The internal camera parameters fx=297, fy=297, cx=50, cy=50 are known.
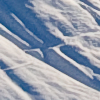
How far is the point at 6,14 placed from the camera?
4.16 m

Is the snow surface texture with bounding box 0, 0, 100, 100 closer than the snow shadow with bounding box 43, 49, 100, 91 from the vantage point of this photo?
Yes

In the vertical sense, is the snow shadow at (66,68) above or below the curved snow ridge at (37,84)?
above

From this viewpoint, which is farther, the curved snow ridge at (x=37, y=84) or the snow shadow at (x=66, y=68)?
the snow shadow at (x=66, y=68)

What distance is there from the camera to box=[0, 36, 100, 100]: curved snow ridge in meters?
3.46

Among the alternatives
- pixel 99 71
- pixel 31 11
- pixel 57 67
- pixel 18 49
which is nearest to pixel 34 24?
pixel 31 11

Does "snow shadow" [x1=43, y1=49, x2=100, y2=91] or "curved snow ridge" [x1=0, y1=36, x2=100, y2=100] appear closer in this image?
"curved snow ridge" [x1=0, y1=36, x2=100, y2=100]

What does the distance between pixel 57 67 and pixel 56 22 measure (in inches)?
28.1

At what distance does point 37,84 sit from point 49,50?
22.8 inches

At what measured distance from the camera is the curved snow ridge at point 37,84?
3.46 meters

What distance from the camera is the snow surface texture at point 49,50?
3.56 metres

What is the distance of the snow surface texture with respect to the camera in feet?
11.7

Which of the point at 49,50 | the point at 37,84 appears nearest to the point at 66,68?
the point at 49,50

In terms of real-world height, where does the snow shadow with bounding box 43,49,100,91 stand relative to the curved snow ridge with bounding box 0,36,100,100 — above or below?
above

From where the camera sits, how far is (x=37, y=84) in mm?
3564
